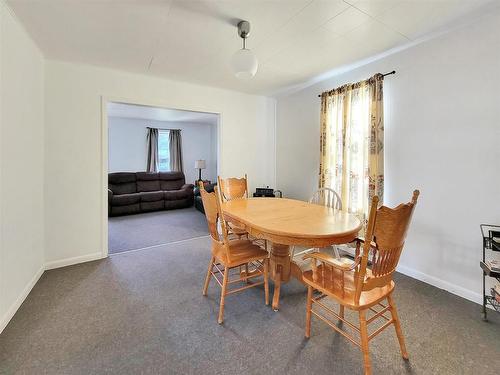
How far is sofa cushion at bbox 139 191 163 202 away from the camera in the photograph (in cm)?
542

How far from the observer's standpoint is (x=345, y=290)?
52.8 inches

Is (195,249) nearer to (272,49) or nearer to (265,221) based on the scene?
(265,221)

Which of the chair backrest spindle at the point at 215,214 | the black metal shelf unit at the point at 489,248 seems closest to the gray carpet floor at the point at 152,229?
the chair backrest spindle at the point at 215,214

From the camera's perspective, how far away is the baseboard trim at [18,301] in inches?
64.2

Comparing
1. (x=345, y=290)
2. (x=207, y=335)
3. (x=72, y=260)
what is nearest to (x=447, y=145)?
(x=345, y=290)

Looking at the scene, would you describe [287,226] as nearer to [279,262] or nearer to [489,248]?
[279,262]

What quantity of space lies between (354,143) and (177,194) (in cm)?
440

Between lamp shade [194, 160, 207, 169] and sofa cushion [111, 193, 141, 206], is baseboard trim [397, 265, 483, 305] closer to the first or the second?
sofa cushion [111, 193, 141, 206]

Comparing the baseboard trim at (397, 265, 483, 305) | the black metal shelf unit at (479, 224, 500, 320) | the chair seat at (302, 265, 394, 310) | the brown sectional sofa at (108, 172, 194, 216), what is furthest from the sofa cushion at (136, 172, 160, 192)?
the black metal shelf unit at (479, 224, 500, 320)

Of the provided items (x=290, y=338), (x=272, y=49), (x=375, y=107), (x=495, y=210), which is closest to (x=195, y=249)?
(x=290, y=338)

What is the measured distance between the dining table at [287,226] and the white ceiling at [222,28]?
1555mm

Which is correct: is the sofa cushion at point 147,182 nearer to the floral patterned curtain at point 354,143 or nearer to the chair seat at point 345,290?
→ the floral patterned curtain at point 354,143

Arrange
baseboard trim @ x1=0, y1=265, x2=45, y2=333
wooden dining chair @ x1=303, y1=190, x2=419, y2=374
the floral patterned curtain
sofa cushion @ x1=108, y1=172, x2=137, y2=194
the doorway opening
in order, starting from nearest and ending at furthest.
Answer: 1. wooden dining chair @ x1=303, y1=190, x2=419, y2=374
2. baseboard trim @ x1=0, y1=265, x2=45, y2=333
3. the floral patterned curtain
4. the doorway opening
5. sofa cushion @ x1=108, y1=172, x2=137, y2=194

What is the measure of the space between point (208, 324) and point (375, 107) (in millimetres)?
2623
